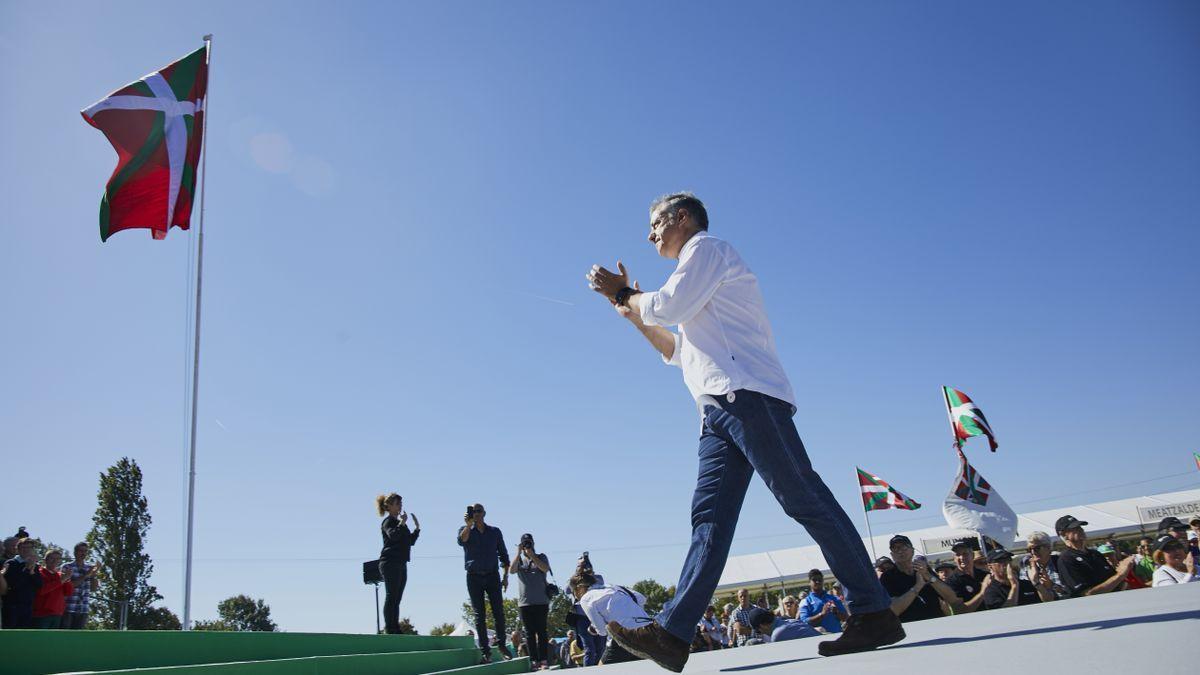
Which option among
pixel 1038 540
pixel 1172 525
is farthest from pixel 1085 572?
pixel 1172 525

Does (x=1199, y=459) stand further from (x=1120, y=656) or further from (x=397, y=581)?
(x=1120, y=656)

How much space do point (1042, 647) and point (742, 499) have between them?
3.39 feet

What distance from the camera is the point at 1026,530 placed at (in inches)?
949

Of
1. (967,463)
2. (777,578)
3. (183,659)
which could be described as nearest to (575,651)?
(183,659)

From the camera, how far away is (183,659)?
12.3 feet

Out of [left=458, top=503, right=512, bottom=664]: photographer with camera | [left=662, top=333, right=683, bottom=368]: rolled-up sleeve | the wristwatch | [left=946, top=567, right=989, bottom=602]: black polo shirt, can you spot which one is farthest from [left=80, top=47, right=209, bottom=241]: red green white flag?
[left=946, top=567, right=989, bottom=602]: black polo shirt

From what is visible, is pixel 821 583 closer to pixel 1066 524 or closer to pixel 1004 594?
pixel 1004 594

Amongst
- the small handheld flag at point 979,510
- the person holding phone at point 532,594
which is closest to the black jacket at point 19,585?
the person holding phone at point 532,594

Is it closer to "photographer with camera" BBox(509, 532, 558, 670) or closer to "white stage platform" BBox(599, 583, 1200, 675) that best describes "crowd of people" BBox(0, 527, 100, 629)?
"photographer with camera" BBox(509, 532, 558, 670)

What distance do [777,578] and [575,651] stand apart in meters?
13.3

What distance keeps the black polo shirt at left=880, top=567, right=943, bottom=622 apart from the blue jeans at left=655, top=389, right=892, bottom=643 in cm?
402

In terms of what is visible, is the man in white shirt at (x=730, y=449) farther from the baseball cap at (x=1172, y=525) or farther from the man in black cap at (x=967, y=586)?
the baseball cap at (x=1172, y=525)

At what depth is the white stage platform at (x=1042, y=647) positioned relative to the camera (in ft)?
5.09

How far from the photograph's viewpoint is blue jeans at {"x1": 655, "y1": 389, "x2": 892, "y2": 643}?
2486 millimetres
